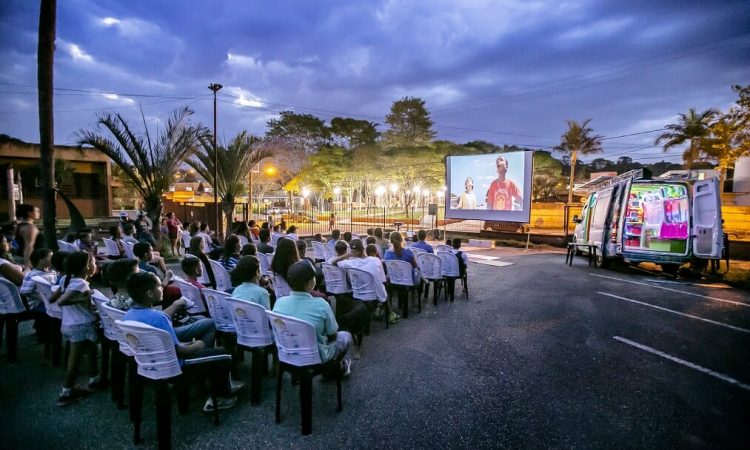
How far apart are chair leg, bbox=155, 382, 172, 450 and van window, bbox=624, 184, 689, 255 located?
10490 mm

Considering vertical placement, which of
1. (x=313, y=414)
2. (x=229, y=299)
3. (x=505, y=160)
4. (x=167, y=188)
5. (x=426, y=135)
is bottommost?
(x=313, y=414)

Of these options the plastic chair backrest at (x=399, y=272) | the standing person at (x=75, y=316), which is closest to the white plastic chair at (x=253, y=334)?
the standing person at (x=75, y=316)

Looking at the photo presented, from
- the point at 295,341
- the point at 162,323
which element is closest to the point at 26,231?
the point at 162,323

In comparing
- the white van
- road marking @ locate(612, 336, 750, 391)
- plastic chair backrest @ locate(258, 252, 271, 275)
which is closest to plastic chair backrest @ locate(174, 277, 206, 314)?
plastic chair backrest @ locate(258, 252, 271, 275)

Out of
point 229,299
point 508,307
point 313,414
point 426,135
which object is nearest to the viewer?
point 313,414

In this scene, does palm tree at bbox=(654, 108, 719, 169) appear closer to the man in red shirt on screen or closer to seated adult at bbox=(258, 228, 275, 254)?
the man in red shirt on screen

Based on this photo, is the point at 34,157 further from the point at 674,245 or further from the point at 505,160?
the point at 674,245

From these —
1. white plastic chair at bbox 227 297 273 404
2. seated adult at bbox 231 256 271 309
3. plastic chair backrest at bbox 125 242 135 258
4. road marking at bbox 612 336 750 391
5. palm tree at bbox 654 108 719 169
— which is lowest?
road marking at bbox 612 336 750 391

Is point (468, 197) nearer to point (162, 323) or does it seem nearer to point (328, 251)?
point (328, 251)

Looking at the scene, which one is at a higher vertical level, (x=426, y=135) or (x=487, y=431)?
(x=426, y=135)

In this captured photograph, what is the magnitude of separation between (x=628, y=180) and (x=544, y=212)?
15195mm

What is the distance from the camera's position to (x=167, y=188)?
422 inches

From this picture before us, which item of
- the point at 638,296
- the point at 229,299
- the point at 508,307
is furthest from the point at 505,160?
the point at 229,299

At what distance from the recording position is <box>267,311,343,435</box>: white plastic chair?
2770mm
